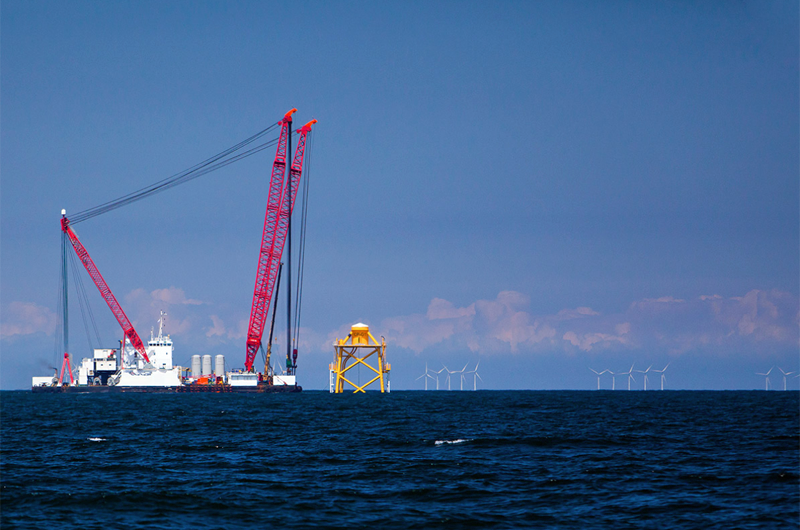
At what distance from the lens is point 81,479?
4750cm

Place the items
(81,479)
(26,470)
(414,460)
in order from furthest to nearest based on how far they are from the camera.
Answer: (414,460)
(26,470)
(81,479)

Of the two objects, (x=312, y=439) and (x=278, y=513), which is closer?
(x=278, y=513)

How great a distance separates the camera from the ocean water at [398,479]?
122ft

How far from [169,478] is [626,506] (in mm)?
26615

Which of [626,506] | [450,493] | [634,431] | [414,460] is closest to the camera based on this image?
[626,506]

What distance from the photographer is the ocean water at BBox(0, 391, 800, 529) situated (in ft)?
122

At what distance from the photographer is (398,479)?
47938mm

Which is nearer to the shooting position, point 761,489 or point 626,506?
point 626,506

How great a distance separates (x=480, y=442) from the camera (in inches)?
2776

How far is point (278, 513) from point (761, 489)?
26727mm

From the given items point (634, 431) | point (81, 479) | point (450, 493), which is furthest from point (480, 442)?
point (81, 479)

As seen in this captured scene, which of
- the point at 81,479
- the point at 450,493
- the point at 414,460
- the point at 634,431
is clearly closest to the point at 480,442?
the point at 414,460

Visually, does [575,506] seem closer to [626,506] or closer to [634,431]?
[626,506]

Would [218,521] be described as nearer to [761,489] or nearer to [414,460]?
[414,460]
